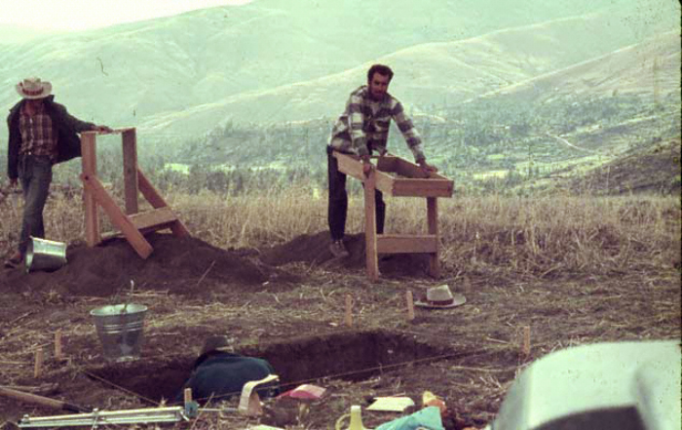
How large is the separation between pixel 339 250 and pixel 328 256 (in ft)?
0.58

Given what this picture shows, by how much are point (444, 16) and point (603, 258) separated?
464 ft

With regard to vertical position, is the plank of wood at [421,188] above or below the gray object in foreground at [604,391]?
below

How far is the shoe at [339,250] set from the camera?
10438 millimetres

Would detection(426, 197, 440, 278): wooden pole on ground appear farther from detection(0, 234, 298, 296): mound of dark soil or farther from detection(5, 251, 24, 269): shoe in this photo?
detection(5, 251, 24, 269): shoe

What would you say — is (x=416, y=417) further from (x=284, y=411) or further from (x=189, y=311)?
(x=189, y=311)

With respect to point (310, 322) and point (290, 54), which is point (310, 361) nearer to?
point (310, 322)

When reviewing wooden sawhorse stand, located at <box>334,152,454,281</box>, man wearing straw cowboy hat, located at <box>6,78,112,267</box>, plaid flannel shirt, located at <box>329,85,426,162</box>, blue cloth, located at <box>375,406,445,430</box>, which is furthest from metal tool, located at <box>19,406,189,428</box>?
man wearing straw cowboy hat, located at <box>6,78,112,267</box>

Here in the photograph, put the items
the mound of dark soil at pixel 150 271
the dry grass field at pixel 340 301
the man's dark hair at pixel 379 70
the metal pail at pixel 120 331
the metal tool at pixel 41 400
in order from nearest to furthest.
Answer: the metal tool at pixel 41 400 → the dry grass field at pixel 340 301 → the metal pail at pixel 120 331 → the mound of dark soil at pixel 150 271 → the man's dark hair at pixel 379 70

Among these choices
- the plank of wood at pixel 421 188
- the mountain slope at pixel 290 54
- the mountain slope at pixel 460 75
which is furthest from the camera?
the mountain slope at pixel 290 54

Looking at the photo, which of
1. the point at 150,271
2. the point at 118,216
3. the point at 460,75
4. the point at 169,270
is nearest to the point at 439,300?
the point at 169,270

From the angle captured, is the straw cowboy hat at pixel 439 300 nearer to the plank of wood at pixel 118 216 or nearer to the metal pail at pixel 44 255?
the plank of wood at pixel 118 216

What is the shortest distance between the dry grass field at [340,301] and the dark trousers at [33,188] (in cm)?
48

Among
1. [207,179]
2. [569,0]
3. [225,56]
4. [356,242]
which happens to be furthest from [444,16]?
[356,242]

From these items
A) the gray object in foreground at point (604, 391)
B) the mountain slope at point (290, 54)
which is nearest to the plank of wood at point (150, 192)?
the gray object in foreground at point (604, 391)
